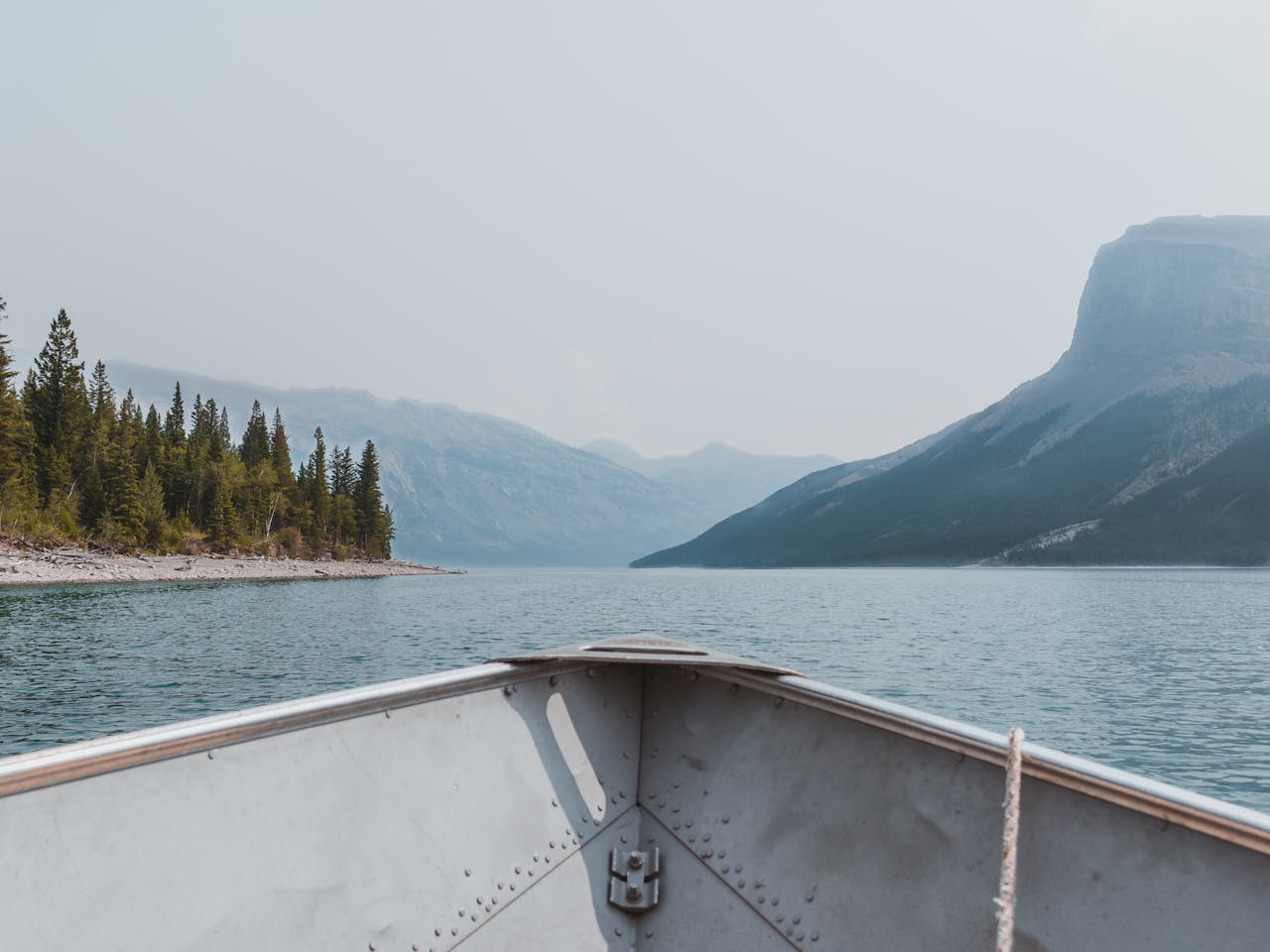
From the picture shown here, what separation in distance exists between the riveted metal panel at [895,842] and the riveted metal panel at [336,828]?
478 millimetres

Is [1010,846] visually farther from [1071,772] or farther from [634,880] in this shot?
[634,880]

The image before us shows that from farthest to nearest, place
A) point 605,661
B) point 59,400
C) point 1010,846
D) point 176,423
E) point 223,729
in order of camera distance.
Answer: point 176,423
point 59,400
point 605,661
point 223,729
point 1010,846

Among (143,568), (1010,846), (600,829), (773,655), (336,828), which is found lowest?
(773,655)

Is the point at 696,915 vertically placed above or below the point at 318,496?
below

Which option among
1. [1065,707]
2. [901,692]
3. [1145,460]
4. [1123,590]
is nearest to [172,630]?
[901,692]

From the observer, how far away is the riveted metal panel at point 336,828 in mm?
2342

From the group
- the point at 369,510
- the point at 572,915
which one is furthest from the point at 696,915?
the point at 369,510

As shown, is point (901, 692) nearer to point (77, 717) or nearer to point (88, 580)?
point (77, 717)

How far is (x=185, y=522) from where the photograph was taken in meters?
85.2

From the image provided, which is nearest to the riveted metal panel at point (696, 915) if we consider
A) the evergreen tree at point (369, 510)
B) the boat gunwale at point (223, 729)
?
the boat gunwale at point (223, 729)

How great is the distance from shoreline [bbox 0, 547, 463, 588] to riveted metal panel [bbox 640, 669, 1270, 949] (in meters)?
60.7

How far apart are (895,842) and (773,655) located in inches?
1017

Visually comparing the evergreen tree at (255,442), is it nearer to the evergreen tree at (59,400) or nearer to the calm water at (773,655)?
the evergreen tree at (59,400)

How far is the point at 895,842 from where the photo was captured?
9.66 ft
